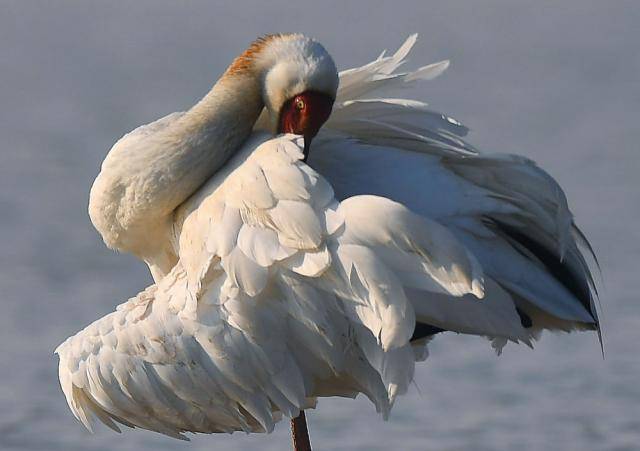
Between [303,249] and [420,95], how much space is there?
8.46 metres

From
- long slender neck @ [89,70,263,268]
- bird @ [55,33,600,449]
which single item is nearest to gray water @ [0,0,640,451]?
bird @ [55,33,600,449]

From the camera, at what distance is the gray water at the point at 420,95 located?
9.95 metres

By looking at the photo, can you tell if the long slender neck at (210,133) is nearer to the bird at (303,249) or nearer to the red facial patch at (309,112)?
the bird at (303,249)

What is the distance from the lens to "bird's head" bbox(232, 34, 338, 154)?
7523mm

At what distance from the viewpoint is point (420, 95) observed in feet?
50.1

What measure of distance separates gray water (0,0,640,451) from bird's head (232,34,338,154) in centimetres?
266

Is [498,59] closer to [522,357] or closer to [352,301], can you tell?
[522,357]

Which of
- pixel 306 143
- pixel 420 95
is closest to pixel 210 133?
pixel 306 143

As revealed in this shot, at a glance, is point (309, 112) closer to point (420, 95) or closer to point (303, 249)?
point (303, 249)

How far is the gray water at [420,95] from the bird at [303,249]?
2.03m

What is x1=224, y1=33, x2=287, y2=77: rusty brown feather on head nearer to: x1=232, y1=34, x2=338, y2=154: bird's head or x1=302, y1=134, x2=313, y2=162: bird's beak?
x1=232, y1=34, x2=338, y2=154: bird's head

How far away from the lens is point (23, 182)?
1359 cm

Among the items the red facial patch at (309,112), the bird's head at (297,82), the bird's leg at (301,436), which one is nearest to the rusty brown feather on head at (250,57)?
the bird's head at (297,82)

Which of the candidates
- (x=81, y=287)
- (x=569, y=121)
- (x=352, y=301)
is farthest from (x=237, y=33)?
(x=352, y=301)
